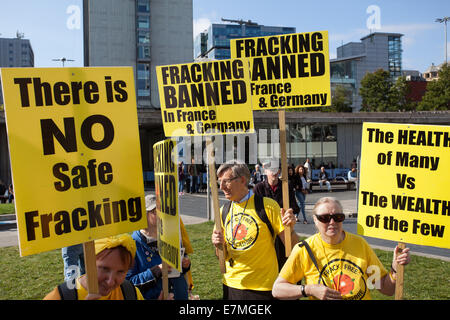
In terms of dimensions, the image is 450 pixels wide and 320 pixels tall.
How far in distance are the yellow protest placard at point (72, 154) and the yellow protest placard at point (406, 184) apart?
1.69 meters

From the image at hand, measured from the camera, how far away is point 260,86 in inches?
184

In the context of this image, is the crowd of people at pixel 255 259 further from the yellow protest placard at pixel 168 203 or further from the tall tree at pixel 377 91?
the tall tree at pixel 377 91

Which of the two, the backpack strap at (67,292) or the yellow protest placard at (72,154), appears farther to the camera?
the yellow protest placard at (72,154)

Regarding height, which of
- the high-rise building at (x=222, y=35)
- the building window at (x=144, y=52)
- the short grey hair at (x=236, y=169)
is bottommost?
the short grey hair at (x=236, y=169)

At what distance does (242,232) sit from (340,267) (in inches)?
41.9

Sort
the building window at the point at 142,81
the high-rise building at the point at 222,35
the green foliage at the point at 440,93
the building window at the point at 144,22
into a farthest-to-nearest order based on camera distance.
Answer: the high-rise building at the point at 222,35 → the building window at the point at 142,81 → the building window at the point at 144,22 → the green foliage at the point at 440,93

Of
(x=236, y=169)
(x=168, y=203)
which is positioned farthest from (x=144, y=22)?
(x=168, y=203)

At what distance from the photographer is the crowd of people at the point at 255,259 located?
2.67 metres

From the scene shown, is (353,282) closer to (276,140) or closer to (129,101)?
(129,101)

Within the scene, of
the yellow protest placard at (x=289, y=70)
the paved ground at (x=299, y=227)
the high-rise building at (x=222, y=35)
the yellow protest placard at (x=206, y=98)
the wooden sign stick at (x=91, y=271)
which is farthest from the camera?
the high-rise building at (x=222, y=35)

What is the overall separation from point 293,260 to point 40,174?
1.71 meters

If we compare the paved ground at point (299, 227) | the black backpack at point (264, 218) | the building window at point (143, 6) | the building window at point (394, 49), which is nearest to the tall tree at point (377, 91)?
the building window at point (394, 49)

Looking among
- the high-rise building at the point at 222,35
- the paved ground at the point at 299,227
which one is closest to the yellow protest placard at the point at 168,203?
the paved ground at the point at 299,227

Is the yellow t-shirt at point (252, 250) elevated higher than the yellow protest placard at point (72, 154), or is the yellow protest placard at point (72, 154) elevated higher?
the yellow protest placard at point (72, 154)
